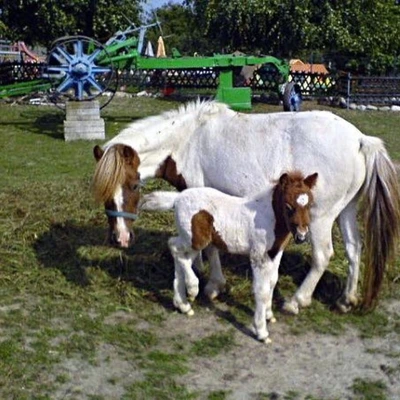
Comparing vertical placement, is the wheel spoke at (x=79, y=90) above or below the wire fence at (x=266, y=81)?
above

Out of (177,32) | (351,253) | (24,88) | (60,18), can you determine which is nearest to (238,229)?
(351,253)

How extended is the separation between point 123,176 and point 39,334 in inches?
45.3

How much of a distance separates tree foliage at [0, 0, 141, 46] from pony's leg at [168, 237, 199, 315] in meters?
17.0

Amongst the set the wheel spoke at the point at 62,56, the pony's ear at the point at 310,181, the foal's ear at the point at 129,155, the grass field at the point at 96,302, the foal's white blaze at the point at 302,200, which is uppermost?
the wheel spoke at the point at 62,56

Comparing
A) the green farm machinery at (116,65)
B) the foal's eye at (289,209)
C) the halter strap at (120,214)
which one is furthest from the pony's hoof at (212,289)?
the green farm machinery at (116,65)

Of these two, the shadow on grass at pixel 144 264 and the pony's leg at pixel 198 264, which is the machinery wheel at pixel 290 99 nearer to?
the shadow on grass at pixel 144 264

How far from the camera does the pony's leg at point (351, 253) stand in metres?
4.70

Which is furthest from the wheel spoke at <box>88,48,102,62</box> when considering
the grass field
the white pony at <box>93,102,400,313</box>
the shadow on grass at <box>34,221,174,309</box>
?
the white pony at <box>93,102,400,313</box>

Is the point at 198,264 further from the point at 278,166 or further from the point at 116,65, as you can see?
the point at 116,65

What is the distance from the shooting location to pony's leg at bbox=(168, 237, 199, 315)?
14.3 feet

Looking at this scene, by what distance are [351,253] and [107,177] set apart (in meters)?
1.82

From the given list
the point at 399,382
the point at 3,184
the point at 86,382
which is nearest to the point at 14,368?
the point at 86,382

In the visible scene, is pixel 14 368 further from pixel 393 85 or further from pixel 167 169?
pixel 393 85

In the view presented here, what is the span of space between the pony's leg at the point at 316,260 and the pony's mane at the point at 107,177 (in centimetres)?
134
